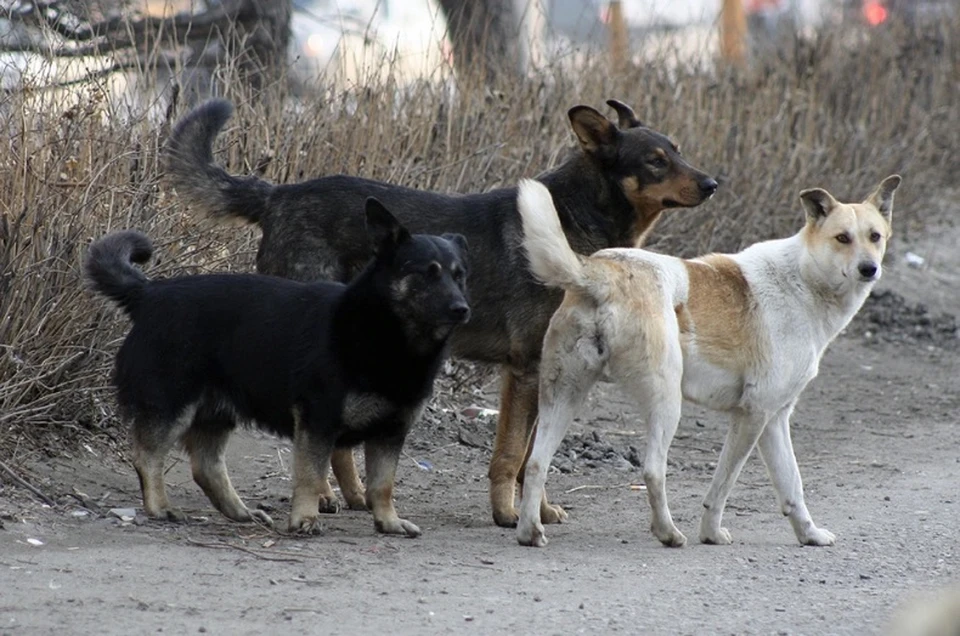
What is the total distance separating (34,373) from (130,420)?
85cm

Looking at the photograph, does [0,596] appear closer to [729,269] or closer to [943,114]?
[729,269]

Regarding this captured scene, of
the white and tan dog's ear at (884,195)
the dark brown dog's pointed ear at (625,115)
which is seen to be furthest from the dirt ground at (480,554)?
the dark brown dog's pointed ear at (625,115)

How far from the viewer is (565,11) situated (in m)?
25.1

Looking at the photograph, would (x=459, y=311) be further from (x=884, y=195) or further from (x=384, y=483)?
(x=884, y=195)

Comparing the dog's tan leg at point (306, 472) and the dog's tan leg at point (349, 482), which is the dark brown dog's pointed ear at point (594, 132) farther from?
the dog's tan leg at point (306, 472)

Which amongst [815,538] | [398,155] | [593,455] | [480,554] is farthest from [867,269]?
[398,155]

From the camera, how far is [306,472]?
5.71 metres

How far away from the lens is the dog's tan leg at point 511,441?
6.54 meters

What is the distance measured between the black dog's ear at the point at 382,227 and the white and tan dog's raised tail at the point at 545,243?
518 mm

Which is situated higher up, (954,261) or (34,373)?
(34,373)

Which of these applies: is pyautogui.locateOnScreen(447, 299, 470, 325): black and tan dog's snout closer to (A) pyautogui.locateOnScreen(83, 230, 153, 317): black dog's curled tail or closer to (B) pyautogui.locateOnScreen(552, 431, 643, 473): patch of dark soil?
(A) pyautogui.locateOnScreen(83, 230, 153, 317): black dog's curled tail

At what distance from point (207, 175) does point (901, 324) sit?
7684 millimetres

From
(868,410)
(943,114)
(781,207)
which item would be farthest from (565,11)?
(868,410)

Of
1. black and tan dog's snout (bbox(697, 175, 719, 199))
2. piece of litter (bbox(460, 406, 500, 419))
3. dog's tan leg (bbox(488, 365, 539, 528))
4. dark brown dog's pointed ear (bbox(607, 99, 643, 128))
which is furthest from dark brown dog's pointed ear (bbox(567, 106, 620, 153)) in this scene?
piece of litter (bbox(460, 406, 500, 419))
